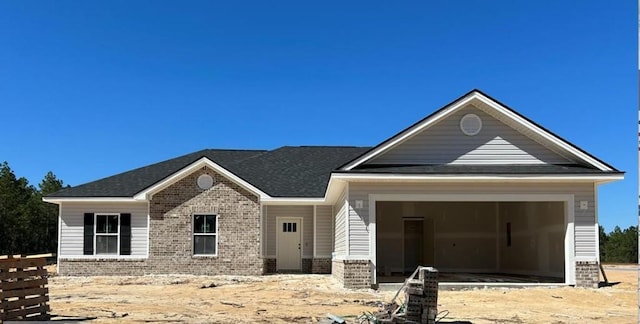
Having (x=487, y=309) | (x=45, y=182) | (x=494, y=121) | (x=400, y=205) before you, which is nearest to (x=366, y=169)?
(x=494, y=121)

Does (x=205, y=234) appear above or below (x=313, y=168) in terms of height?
below

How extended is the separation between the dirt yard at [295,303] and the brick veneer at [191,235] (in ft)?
9.70

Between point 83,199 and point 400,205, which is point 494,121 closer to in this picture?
point 400,205

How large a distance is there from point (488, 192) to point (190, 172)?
459 inches

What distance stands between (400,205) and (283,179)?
200 inches

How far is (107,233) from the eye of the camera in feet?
82.7

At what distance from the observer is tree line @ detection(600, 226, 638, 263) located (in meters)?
56.3

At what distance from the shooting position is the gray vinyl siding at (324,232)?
26.0 m

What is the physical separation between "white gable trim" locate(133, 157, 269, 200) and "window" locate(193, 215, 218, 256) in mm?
1597

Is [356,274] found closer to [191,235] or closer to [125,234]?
[191,235]

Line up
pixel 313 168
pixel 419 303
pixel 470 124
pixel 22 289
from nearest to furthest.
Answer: pixel 419 303, pixel 22 289, pixel 470 124, pixel 313 168

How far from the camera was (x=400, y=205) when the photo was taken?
26109mm

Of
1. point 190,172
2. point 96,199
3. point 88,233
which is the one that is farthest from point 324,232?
point 88,233

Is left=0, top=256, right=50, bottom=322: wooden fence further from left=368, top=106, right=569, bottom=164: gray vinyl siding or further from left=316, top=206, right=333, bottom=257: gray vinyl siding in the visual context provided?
left=316, top=206, right=333, bottom=257: gray vinyl siding
